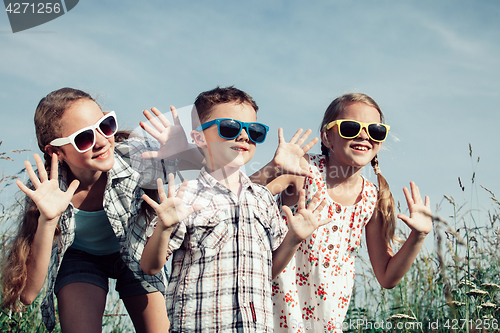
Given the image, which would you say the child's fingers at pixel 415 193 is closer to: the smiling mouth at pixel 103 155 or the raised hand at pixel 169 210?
the raised hand at pixel 169 210

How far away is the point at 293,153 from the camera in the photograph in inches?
118

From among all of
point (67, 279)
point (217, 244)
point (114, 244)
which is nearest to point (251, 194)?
point (217, 244)

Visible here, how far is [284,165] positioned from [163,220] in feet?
3.52

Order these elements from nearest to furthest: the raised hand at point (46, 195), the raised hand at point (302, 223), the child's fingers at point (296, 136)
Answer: the raised hand at point (46, 195)
the raised hand at point (302, 223)
the child's fingers at point (296, 136)

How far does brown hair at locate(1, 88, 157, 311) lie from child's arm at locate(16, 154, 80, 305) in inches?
2.9

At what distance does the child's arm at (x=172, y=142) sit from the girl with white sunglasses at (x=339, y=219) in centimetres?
48

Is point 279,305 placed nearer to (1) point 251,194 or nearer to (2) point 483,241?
(1) point 251,194

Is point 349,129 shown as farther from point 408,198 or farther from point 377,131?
point 408,198

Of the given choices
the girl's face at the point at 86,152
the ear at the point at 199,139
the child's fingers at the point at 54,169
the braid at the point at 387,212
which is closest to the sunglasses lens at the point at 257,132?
the ear at the point at 199,139

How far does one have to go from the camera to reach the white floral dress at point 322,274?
305cm

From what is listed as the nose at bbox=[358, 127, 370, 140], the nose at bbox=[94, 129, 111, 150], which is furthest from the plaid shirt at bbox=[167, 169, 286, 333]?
the nose at bbox=[358, 127, 370, 140]

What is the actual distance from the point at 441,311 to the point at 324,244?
61.2 inches

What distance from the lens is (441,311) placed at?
3.86 metres

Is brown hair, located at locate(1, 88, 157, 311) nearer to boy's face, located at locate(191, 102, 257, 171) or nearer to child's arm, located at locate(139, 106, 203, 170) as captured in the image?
child's arm, located at locate(139, 106, 203, 170)
